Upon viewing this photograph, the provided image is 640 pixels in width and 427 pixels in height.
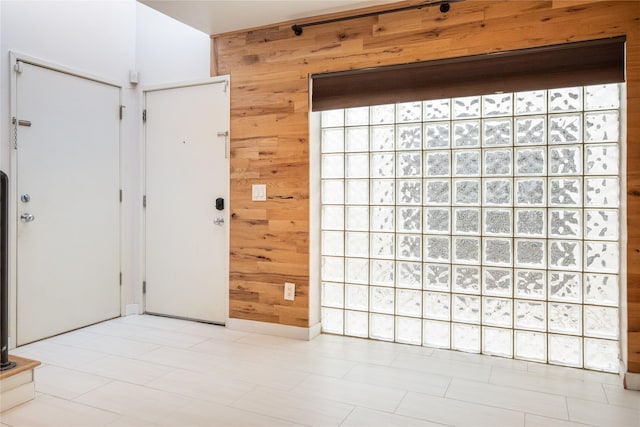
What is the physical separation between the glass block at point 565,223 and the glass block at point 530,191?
11 cm

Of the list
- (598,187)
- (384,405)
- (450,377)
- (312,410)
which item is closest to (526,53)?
A: (598,187)

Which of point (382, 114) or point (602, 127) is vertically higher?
point (382, 114)

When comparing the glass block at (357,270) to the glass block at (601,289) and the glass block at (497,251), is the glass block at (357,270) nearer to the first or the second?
the glass block at (497,251)

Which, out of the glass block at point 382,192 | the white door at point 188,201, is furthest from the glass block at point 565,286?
the white door at point 188,201

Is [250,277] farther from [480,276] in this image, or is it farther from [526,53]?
[526,53]

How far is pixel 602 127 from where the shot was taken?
271 cm

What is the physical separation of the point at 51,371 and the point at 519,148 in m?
3.30

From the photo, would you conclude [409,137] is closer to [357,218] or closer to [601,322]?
[357,218]

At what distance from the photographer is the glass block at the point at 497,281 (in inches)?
115

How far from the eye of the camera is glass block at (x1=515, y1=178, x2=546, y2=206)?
2854mm

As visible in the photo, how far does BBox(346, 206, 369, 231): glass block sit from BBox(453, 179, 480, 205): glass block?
26.5 inches

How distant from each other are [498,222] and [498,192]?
0.66 ft

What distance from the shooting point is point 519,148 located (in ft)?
9.52

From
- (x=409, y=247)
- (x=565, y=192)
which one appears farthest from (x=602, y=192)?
(x=409, y=247)
